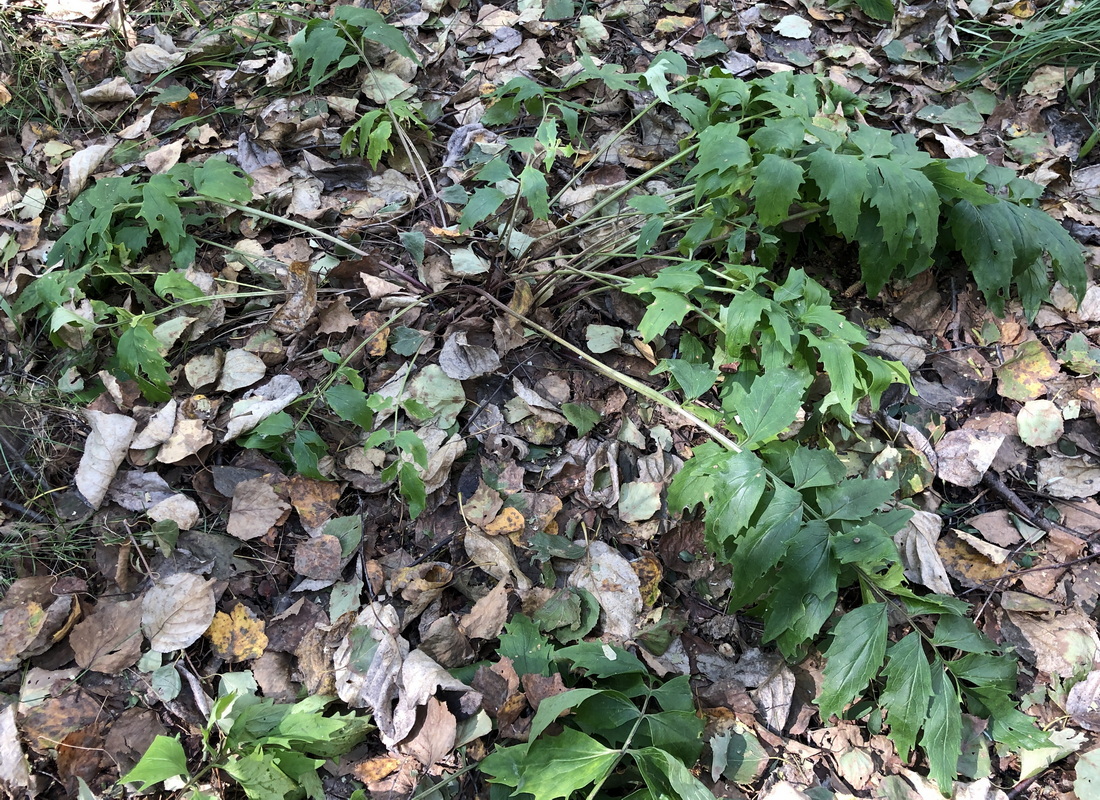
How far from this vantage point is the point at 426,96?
3.09 metres

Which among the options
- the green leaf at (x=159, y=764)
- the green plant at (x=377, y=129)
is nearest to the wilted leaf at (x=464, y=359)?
the green plant at (x=377, y=129)

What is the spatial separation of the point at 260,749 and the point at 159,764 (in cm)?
21

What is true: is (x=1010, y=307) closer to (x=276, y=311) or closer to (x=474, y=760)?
(x=474, y=760)

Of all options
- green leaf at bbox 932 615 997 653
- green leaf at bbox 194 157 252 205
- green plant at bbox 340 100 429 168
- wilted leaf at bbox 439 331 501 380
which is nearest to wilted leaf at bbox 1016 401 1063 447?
green leaf at bbox 932 615 997 653

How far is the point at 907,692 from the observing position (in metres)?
1.67

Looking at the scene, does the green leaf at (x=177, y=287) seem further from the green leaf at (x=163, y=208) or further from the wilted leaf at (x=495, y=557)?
the wilted leaf at (x=495, y=557)

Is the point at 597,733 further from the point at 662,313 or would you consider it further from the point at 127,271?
the point at 127,271

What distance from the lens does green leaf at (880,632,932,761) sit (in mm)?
1659

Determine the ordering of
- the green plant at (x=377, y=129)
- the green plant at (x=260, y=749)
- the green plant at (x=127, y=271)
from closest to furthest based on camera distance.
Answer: the green plant at (x=260, y=749), the green plant at (x=127, y=271), the green plant at (x=377, y=129)

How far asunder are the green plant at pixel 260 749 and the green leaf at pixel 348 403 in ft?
2.50

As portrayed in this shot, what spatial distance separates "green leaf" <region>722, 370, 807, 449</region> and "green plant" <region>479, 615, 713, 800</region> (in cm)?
65

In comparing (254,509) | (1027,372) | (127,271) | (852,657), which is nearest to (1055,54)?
(1027,372)

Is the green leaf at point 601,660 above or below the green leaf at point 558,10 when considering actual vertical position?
below

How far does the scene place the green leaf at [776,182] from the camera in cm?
209
